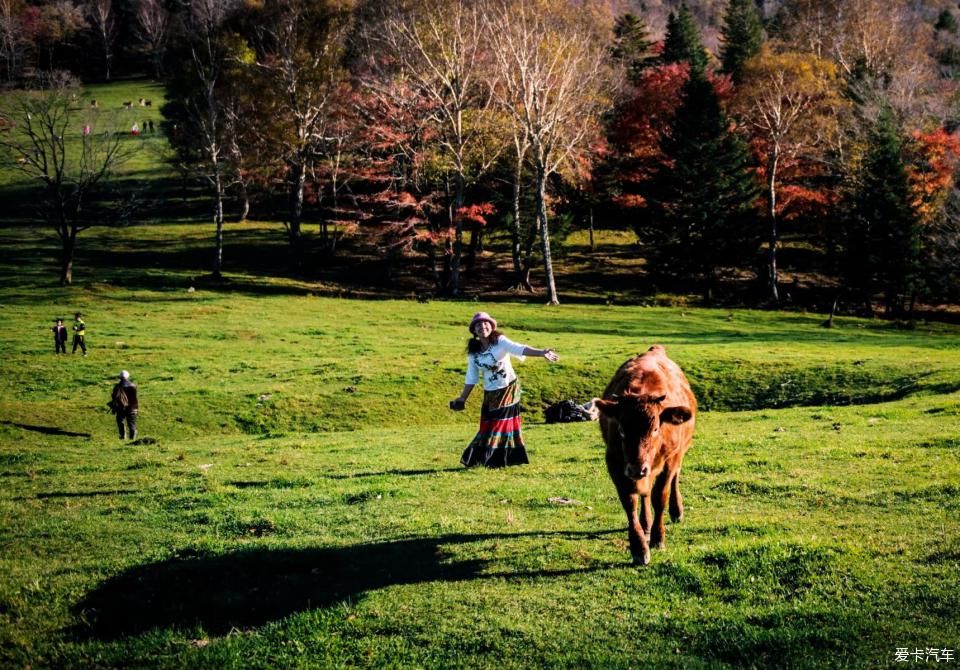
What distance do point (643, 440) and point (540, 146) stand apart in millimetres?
47037

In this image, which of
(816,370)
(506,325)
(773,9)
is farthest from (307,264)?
(773,9)

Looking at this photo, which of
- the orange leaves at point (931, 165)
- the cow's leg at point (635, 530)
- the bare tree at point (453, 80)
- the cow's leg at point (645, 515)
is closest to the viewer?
the cow's leg at point (635, 530)

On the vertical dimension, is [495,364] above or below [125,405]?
above

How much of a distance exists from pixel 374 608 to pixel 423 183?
5559cm

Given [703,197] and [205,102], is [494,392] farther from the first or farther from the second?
[205,102]

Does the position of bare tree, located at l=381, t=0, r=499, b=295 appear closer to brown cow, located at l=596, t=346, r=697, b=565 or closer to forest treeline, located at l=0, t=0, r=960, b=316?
forest treeline, located at l=0, t=0, r=960, b=316

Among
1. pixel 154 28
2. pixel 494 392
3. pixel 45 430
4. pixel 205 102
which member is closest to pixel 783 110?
pixel 205 102

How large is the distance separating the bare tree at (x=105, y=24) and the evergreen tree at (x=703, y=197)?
124m

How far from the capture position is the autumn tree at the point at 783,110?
2346 inches

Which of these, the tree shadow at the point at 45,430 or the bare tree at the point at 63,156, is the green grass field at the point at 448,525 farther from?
the bare tree at the point at 63,156

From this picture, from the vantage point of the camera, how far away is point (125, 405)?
23.0m

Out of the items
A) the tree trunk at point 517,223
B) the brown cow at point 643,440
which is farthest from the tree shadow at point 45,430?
the tree trunk at point 517,223

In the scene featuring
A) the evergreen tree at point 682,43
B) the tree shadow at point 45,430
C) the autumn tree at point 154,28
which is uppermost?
the autumn tree at point 154,28

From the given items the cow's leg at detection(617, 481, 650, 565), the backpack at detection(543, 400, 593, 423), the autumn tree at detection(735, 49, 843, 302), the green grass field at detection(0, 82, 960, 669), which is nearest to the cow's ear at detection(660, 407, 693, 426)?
the cow's leg at detection(617, 481, 650, 565)
